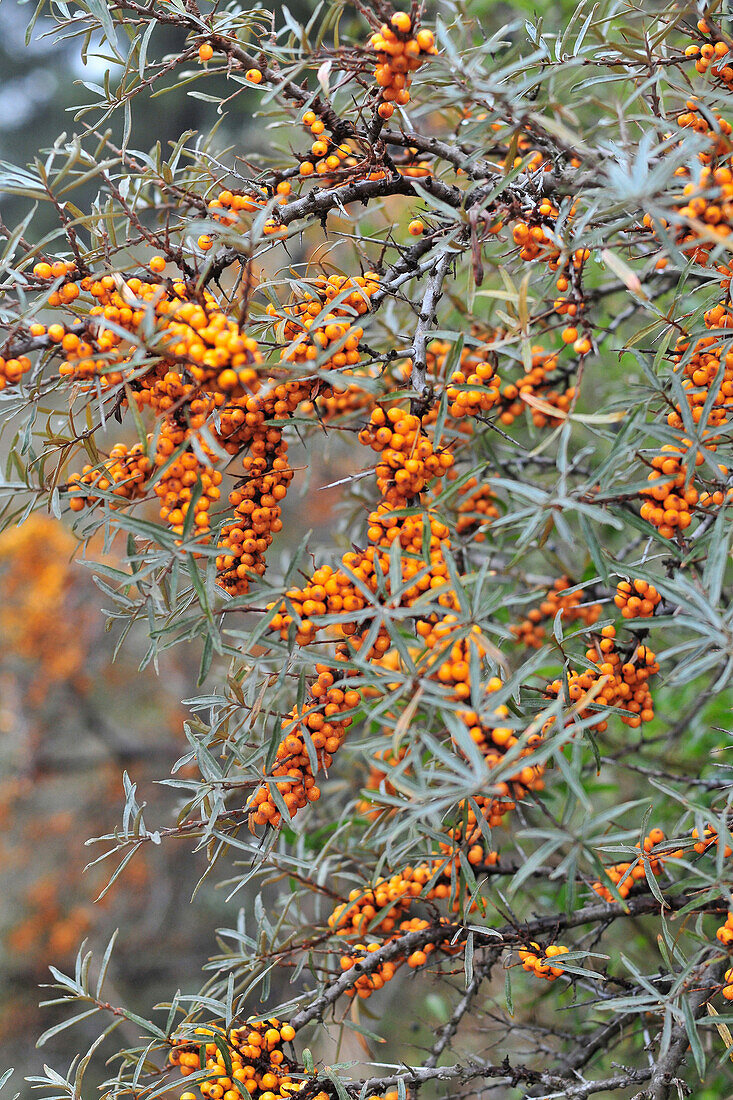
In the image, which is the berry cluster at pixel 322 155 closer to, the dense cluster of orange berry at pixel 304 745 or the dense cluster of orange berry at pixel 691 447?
the dense cluster of orange berry at pixel 691 447

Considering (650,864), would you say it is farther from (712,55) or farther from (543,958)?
(712,55)

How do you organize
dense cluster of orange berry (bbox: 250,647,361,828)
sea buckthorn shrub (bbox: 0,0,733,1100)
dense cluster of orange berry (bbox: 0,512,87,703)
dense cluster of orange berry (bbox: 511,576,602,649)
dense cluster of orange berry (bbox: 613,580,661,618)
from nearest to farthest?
1. sea buckthorn shrub (bbox: 0,0,733,1100)
2. dense cluster of orange berry (bbox: 250,647,361,828)
3. dense cluster of orange berry (bbox: 613,580,661,618)
4. dense cluster of orange berry (bbox: 511,576,602,649)
5. dense cluster of orange berry (bbox: 0,512,87,703)

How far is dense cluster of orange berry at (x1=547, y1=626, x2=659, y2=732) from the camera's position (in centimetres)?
124

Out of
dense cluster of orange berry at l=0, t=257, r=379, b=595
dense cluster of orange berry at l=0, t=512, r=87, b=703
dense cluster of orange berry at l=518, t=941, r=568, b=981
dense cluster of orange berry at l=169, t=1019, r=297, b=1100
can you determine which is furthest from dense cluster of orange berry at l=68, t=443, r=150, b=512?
dense cluster of orange berry at l=0, t=512, r=87, b=703

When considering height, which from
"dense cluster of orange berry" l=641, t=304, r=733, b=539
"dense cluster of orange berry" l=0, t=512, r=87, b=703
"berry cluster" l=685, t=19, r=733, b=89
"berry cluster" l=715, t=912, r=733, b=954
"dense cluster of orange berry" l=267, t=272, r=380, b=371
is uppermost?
"berry cluster" l=685, t=19, r=733, b=89

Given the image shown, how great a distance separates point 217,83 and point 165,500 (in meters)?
5.89

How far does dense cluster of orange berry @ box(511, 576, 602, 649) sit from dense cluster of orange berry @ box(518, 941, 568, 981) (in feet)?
2.10

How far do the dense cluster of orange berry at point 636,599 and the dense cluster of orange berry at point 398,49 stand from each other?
2.64 feet

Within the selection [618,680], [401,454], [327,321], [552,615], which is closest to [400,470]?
[401,454]

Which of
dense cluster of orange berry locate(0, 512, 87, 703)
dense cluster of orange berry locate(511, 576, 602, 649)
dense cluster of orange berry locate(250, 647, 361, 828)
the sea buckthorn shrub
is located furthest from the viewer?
dense cluster of orange berry locate(0, 512, 87, 703)

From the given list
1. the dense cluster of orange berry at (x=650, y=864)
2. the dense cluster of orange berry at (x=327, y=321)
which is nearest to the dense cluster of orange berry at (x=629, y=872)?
the dense cluster of orange berry at (x=650, y=864)

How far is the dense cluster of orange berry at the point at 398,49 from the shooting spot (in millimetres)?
1005

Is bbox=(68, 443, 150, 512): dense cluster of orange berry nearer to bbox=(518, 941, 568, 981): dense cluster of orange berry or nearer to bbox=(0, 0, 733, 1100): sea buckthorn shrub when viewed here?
bbox=(0, 0, 733, 1100): sea buckthorn shrub

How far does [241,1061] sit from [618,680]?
86cm
